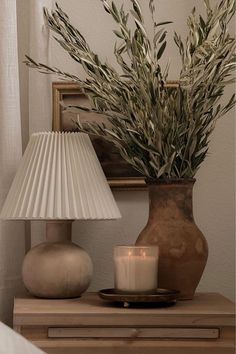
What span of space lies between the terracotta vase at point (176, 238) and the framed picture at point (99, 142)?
27 centimetres

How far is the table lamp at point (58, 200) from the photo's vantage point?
1.71 meters

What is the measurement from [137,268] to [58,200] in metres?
0.22

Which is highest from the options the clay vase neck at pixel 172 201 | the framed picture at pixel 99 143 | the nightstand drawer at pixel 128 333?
the framed picture at pixel 99 143

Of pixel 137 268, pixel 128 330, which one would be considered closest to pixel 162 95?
pixel 137 268

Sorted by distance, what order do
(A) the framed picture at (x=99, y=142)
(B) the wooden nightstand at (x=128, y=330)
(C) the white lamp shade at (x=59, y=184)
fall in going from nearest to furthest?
1. (B) the wooden nightstand at (x=128, y=330)
2. (C) the white lamp shade at (x=59, y=184)
3. (A) the framed picture at (x=99, y=142)

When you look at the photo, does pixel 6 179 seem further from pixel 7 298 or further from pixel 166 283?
pixel 166 283

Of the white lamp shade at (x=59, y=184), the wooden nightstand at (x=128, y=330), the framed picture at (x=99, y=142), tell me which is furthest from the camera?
the framed picture at (x=99, y=142)

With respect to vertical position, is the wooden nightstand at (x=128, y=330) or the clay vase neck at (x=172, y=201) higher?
the clay vase neck at (x=172, y=201)

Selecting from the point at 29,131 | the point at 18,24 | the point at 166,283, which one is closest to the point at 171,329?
the point at 166,283

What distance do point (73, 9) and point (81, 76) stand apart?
0.17 meters

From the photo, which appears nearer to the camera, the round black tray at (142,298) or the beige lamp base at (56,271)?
the round black tray at (142,298)

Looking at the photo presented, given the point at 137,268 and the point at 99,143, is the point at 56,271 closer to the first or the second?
the point at 137,268

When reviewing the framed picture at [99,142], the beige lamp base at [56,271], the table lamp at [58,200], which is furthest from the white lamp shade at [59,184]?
the framed picture at [99,142]

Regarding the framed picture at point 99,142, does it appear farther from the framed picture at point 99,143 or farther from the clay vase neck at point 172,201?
the clay vase neck at point 172,201
